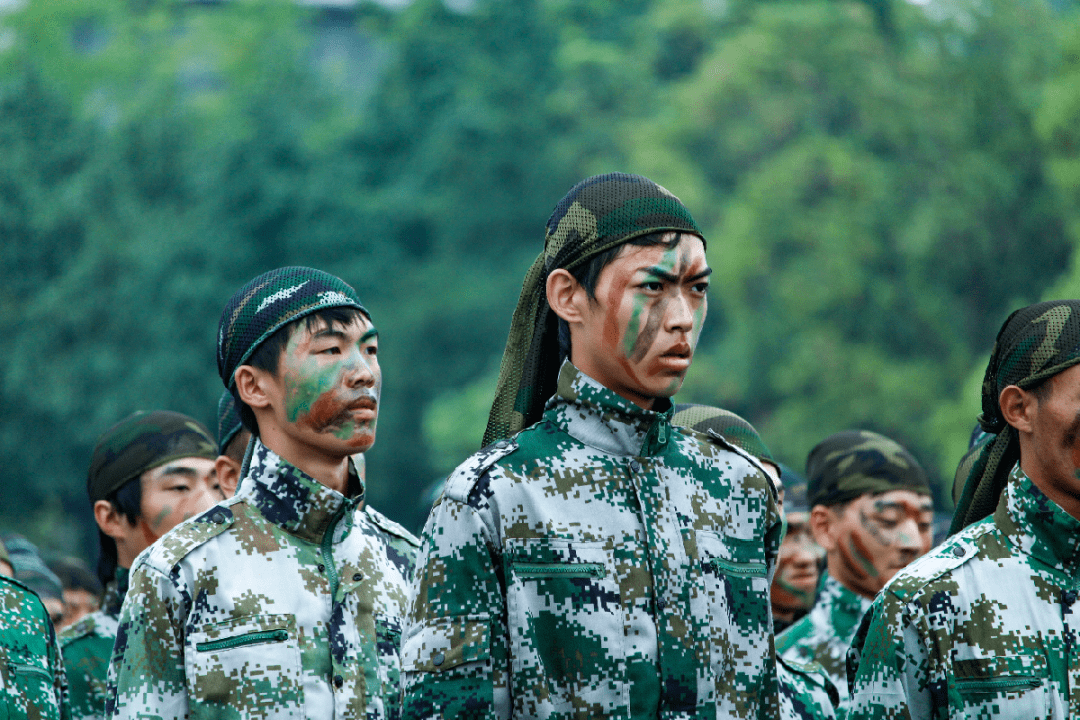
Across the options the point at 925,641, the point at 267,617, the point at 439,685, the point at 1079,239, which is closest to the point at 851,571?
the point at 925,641

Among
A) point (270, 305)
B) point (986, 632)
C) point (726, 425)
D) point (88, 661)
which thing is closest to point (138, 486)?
point (88, 661)

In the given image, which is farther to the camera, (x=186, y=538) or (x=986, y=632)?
(x=186, y=538)

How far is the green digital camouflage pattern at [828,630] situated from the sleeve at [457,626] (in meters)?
3.12

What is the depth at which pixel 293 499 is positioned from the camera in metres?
4.15

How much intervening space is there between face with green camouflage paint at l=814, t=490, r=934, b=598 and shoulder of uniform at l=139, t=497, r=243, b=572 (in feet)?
10.4

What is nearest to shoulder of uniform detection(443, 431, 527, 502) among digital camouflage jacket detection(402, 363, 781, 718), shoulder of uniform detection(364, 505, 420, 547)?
digital camouflage jacket detection(402, 363, 781, 718)

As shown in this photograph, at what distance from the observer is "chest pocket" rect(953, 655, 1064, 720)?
3.71 meters

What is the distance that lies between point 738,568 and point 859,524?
3236 mm

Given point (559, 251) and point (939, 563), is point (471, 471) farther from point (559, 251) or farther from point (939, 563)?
point (939, 563)

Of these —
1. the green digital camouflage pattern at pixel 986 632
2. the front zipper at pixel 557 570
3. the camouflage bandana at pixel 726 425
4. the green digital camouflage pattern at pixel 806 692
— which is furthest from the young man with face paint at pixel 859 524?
the front zipper at pixel 557 570

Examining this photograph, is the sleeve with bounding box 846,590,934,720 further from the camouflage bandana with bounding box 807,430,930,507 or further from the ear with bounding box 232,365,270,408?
the camouflage bandana with bounding box 807,430,930,507

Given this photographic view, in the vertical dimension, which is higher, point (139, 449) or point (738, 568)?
point (139, 449)


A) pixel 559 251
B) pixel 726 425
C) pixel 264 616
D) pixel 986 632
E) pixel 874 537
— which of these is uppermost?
pixel 726 425

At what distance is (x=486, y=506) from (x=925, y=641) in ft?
4.19
